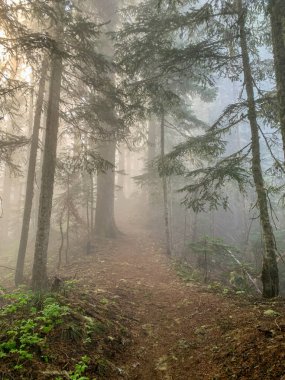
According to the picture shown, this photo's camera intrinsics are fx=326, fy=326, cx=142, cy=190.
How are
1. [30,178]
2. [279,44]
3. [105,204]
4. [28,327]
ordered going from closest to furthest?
1. [28,327]
2. [279,44]
3. [30,178]
4. [105,204]

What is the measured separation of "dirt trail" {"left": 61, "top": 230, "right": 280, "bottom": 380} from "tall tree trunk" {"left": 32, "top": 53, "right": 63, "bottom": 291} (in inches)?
61.5

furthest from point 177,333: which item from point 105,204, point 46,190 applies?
point 105,204

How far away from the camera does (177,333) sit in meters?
6.78

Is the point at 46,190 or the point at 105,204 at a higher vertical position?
the point at 105,204

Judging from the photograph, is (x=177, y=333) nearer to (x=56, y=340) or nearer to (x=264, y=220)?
(x=56, y=340)

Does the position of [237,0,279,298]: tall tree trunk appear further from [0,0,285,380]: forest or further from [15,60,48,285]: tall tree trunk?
[15,60,48,285]: tall tree trunk

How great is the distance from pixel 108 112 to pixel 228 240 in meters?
15.1

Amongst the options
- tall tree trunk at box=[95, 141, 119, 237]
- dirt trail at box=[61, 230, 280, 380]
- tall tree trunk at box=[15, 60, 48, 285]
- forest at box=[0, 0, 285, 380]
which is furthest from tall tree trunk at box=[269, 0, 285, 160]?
tall tree trunk at box=[95, 141, 119, 237]

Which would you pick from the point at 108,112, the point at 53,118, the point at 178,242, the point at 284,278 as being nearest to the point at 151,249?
the point at 178,242

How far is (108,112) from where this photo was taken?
13.5m

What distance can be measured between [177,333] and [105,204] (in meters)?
13.0

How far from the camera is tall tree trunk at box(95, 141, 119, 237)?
18.8m

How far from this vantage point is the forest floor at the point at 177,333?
14.9 ft

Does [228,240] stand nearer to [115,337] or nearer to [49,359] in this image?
[115,337]
